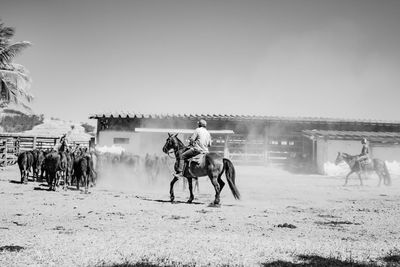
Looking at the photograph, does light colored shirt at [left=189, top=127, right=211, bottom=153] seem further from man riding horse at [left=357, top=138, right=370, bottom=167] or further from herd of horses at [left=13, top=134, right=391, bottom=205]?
man riding horse at [left=357, top=138, right=370, bottom=167]

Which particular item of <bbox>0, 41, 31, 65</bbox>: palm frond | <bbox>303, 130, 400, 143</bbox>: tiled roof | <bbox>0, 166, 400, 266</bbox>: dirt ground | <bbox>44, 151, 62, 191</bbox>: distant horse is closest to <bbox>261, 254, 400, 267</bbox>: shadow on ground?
<bbox>0, 166, 400, 266</bbox>: dirt ground

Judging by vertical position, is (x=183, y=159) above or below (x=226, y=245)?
above

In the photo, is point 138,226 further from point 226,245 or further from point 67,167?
point 67,167

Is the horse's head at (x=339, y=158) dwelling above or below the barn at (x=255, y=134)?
below

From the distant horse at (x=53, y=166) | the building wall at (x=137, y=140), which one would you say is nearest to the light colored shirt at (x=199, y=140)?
the distant horse at (x=53, y=166)

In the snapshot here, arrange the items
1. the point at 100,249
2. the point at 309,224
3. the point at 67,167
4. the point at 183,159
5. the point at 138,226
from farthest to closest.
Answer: the point at 67,167
the point at 183,159
the point at 309,224
the point at 138,226
the point at 100,249

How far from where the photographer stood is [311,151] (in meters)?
22.8

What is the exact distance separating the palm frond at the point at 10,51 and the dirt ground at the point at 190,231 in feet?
34.6

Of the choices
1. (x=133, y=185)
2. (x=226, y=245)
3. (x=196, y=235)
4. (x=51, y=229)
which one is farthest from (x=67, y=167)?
(x=226, y=245)

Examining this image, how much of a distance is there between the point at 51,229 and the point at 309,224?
201 inches

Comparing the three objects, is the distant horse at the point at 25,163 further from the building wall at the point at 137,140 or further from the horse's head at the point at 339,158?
the horse's head at the point at 339,158

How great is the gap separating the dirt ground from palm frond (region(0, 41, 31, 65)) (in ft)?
34.6

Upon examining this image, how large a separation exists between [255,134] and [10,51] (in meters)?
16.5

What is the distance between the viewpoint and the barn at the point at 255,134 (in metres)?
21.4
